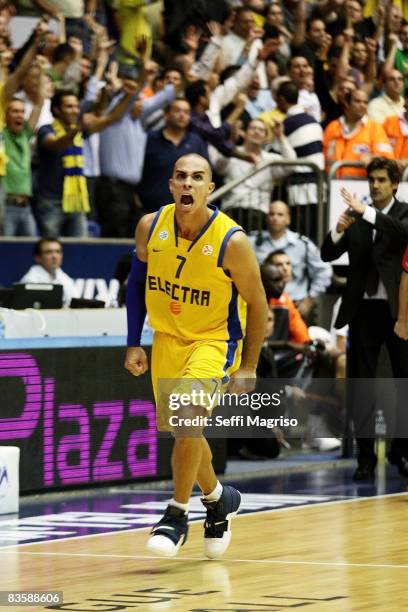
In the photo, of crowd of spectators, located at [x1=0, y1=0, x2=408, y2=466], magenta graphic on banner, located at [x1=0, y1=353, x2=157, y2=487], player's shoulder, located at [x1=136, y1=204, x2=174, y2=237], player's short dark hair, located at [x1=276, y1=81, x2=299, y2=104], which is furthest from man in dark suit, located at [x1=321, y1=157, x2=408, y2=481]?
player's short dark hair, located at [x1=276, y1=81, x2=299, y2=104]

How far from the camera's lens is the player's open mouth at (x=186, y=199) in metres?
8.42

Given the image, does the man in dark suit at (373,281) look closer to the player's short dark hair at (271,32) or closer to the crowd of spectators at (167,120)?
the crowd of spectators at (167,120)

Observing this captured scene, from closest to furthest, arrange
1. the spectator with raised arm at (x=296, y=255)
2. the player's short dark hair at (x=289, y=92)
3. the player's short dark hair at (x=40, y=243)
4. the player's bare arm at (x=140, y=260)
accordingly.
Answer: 1. the player's bare arm at (x=140, y=260)
2. the player's short dark hair at (x=40, y=243)
3. the spectator with raised arm at (x=296, y=255)
4. the player's short dark hair at (x=289, y=92)

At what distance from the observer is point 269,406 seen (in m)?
15.0

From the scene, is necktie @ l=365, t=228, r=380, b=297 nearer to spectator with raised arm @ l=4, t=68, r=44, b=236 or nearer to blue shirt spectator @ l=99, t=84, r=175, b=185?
spectator with raised arm @ l=4, t=68, r=44, b=236

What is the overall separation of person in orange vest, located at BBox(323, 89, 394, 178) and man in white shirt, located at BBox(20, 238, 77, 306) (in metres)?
4.12

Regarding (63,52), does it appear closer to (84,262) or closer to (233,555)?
(84,262)

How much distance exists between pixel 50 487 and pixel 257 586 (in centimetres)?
443

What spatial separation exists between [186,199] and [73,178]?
7.06 metres

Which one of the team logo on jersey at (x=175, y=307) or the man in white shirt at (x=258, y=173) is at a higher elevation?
the man in white shirt at (x=258, y=173)

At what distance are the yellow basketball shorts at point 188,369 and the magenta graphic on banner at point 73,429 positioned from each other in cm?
309

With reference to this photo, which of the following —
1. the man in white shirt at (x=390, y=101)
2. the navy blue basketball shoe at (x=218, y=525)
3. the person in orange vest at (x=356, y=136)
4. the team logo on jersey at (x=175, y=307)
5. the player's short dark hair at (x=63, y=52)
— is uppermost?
the player's short dark hair at (x=63, y=52)

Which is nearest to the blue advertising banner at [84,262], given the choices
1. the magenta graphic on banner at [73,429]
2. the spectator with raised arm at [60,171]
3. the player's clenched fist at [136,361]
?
the spectator with raised arm at [60,171]

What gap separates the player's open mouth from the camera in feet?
27.6
